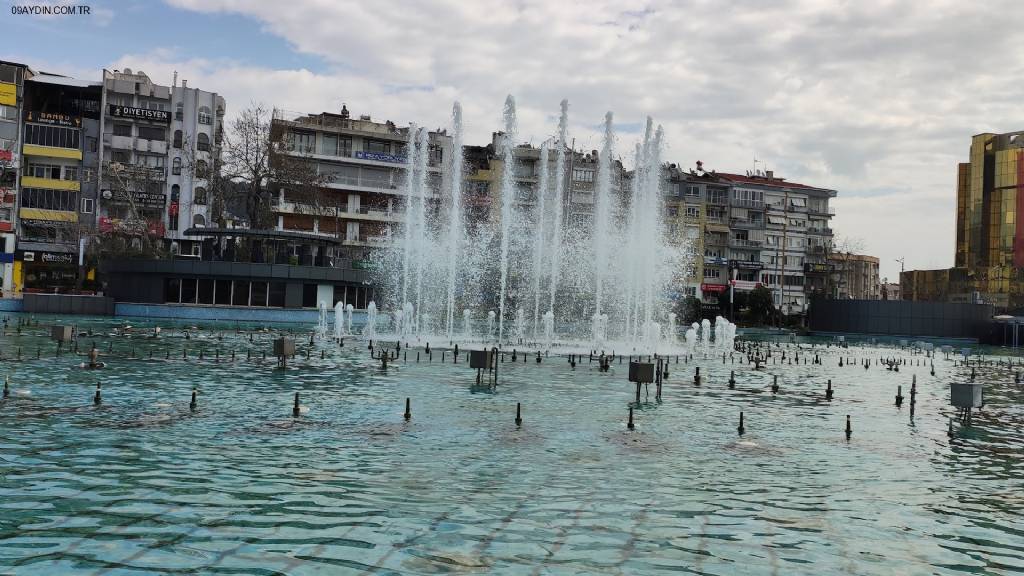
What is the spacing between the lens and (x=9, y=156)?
283ft

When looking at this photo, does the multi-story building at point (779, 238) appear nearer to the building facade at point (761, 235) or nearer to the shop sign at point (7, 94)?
the building facade at point (761, 235)

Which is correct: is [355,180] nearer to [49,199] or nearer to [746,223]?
[49,199]

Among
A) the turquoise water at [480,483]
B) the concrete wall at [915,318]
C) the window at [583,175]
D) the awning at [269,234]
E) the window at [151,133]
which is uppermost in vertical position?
the window at [583,175]

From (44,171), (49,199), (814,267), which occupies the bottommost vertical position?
(814,267)

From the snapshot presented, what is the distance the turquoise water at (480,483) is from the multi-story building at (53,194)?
6529 centimetres

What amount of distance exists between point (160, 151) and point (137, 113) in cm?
436

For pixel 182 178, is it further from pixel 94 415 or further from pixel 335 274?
pixel 94 415

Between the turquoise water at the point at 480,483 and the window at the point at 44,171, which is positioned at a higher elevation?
the window at the point at 44,171

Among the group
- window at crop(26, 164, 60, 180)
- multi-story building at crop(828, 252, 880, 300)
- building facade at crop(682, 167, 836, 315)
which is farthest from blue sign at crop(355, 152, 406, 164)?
multi-story building at crop(828, 252, 880, 300)

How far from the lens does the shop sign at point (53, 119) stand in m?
88.5

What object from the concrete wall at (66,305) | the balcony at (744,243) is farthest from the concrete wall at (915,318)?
the concrete wall at (66,305)

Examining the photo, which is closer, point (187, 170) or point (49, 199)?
point (49, 199)

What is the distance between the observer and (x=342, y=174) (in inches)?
4082

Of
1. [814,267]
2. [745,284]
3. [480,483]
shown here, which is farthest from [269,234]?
[814,267]
